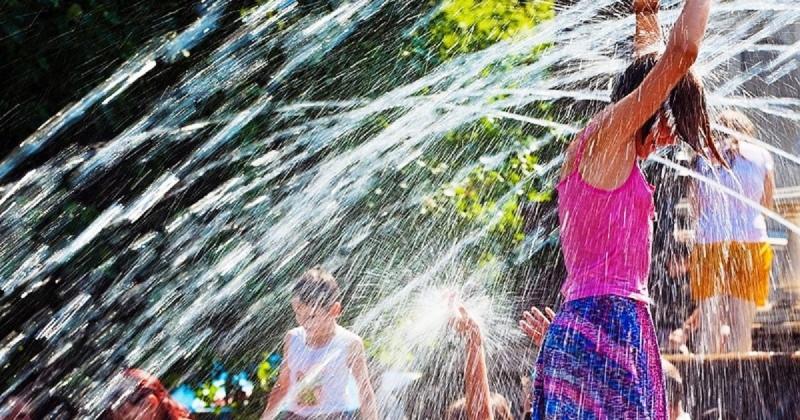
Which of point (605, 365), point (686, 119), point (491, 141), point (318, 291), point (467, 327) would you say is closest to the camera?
point (605, 365)

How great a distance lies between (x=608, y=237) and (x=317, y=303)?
1.96m

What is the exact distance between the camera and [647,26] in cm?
356

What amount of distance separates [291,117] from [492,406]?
7.39 ft

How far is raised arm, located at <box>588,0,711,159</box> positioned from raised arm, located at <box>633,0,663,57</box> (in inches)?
17.0

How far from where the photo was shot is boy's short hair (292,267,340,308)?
A: 16.0ft

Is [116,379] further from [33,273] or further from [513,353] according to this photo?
[513,353]

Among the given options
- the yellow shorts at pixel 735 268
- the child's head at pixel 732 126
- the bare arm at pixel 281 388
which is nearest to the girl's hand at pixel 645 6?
the child's head at pixel 732 126

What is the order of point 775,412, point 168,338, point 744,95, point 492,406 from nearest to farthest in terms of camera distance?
point 492,406 → point 775,412 → point 168,338 → point 744,95

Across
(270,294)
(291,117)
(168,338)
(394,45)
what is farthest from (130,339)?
(394,45)

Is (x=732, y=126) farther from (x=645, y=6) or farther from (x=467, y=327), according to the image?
(x=467, y=327)

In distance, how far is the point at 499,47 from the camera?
21.6ft

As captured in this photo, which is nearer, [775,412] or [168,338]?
[775,412]

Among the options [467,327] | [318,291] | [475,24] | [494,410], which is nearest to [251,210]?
[318,291]

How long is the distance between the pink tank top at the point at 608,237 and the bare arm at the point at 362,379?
1.78 meters
